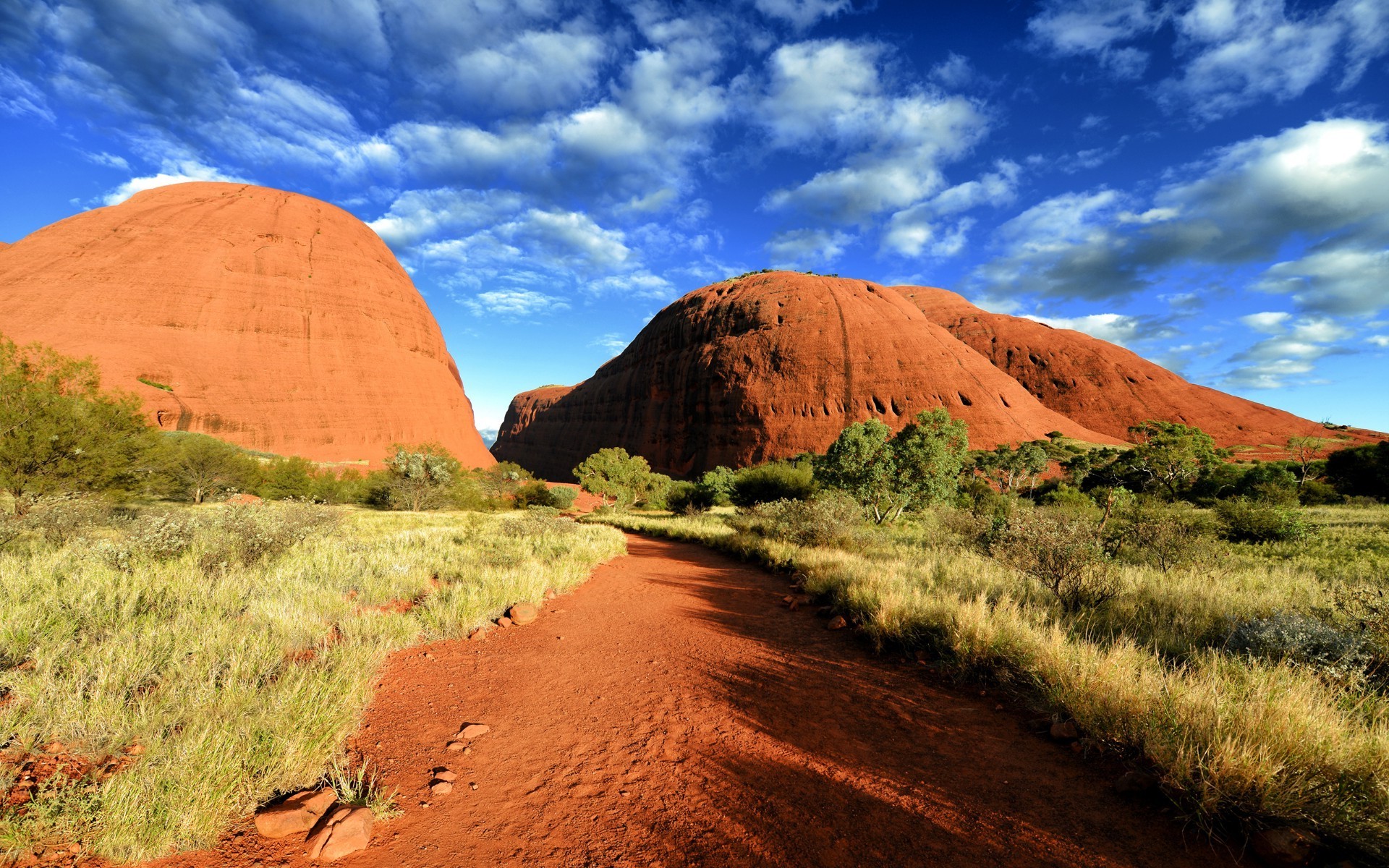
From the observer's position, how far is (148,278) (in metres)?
39.3

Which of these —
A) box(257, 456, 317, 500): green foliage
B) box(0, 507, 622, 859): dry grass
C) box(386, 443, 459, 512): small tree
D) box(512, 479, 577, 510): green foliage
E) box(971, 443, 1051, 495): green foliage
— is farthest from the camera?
box(971, 443, 1051, 495): green foliage

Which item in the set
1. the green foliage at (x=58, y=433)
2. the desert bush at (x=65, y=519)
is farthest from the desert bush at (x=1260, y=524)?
the green foliage at (x=58, y=433)

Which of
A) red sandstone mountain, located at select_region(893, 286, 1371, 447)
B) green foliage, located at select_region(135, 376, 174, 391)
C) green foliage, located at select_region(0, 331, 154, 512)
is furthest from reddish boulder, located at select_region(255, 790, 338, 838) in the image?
red sandstone mountain, located at select_region(893, 286, 1371, 447)

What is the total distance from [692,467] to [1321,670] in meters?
51.3

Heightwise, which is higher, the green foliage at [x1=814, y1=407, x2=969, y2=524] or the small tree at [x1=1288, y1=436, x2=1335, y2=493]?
the small tree at [x1=1288, y1=436, x2=1335, y2=493]

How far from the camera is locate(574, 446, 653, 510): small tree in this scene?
31.5 meters

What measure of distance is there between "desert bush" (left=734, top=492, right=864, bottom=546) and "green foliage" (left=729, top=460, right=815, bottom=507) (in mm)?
7342

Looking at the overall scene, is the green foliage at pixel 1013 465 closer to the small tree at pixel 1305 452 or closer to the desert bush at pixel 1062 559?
the small tree at pixel 1305 452

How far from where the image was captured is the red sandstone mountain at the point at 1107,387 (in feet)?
189

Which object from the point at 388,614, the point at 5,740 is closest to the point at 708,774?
the point at 5,740

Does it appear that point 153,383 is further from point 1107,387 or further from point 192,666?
point 1107,387

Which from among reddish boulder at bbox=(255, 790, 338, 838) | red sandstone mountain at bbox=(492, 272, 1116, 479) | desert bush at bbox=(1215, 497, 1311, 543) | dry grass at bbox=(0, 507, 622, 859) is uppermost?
red sandstone mountain at bbox=(492, 272, 1116, 479)

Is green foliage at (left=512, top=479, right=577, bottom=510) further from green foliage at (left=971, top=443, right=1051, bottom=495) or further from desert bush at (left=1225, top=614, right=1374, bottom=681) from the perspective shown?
green foliage at (left=971, top=443, right=1051, bottom=495)

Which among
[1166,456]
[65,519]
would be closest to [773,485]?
[1166,456]
